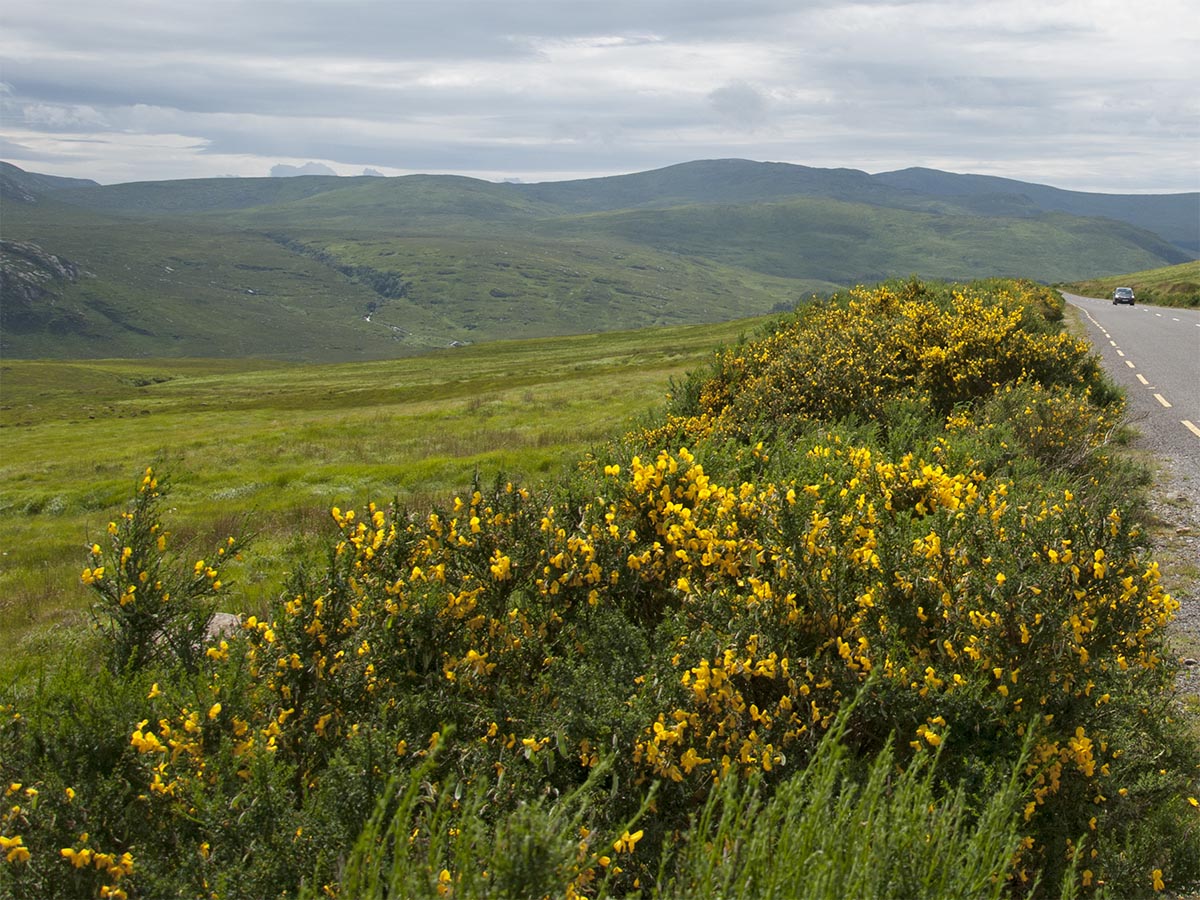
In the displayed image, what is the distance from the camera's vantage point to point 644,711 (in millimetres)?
4270

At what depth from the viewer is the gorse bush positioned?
135 inches

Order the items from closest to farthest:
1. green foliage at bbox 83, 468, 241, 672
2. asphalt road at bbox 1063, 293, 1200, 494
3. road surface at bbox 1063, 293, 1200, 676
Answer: green foliage at bbox 83, 468, 241, 672, road surface at bbox 1063, 293, 1200, 676, asphalt road at bbox 1063, 293, 1200, 494

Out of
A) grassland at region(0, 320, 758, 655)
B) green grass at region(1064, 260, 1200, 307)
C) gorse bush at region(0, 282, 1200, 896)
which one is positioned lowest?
→ grassland at region(0, 320, 758, 655)

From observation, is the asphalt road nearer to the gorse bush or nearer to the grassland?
the gorse bush

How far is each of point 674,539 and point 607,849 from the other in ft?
7.61

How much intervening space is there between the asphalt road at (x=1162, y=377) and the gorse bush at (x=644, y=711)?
961 cm

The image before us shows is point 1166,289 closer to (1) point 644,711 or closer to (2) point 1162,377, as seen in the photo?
(2) point 1162,377

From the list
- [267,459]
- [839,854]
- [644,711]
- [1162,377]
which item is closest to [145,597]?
[644,711]

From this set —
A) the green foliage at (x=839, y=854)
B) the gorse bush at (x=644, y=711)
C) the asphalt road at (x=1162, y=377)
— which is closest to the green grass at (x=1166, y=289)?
the asphalt road at (x=1162, y=377)

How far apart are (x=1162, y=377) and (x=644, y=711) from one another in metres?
26.4

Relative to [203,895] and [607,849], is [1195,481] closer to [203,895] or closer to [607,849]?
[607,849]

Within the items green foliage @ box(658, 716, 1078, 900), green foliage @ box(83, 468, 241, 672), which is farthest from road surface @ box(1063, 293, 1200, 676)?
green foliage @ box(83, 468, 241, 672)

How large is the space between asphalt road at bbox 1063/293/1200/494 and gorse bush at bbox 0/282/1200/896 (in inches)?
378

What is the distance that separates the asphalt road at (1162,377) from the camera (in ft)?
49.6
